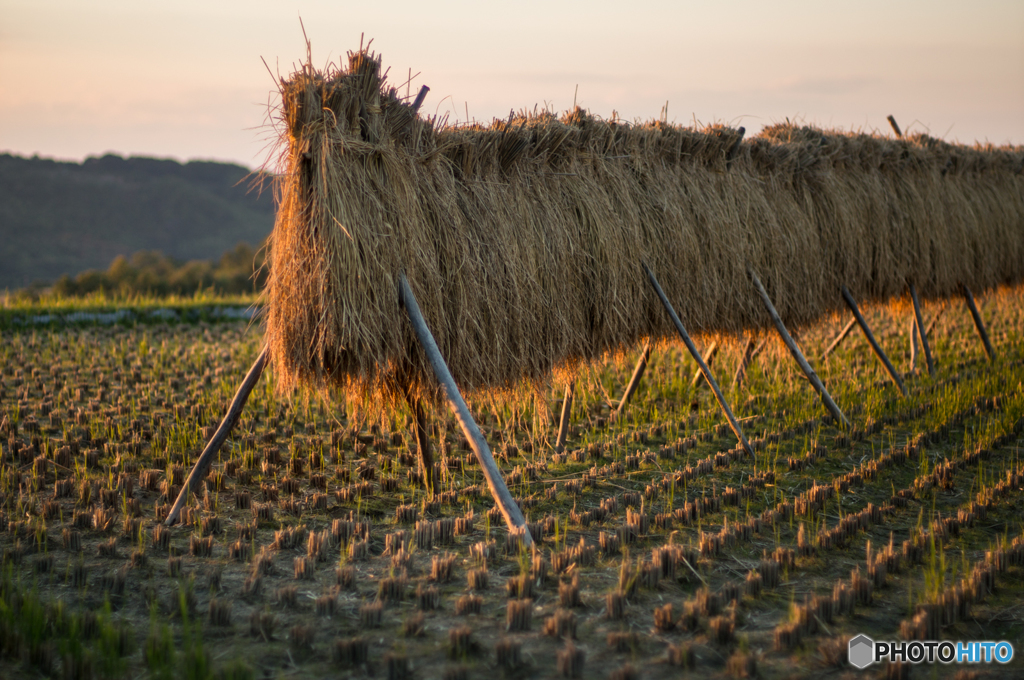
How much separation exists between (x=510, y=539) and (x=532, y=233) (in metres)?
2.17

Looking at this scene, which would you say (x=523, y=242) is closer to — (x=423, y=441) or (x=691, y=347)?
(x=423, y=441)

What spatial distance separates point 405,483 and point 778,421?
3.73m

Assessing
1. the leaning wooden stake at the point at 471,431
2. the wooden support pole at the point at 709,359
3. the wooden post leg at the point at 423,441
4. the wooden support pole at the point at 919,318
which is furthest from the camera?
the wooden support pole at the point at 919,318

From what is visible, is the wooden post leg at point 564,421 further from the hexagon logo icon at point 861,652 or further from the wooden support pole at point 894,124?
the wooden support pole at point 894,124

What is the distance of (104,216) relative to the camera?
5603 cm

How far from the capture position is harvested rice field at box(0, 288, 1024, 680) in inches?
104

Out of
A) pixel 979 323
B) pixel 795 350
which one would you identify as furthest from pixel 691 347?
pixel 979 323

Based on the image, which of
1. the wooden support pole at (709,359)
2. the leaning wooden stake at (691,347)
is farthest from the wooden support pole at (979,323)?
the leaning wooden stake at (691,347)

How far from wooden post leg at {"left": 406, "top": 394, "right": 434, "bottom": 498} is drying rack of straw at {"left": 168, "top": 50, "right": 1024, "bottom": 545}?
19 mm

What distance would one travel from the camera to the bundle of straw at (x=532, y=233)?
12.7ft

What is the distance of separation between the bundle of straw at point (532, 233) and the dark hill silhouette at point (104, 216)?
159ft

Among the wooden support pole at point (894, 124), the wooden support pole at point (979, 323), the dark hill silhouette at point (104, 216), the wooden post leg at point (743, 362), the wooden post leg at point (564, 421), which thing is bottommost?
the wooden post leg at point (564, 421)

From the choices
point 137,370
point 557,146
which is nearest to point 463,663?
point 557,146

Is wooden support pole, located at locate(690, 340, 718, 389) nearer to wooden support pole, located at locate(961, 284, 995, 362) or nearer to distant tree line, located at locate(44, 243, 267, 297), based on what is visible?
wooden support pole, located at locate(961, 284, 995, 362)
